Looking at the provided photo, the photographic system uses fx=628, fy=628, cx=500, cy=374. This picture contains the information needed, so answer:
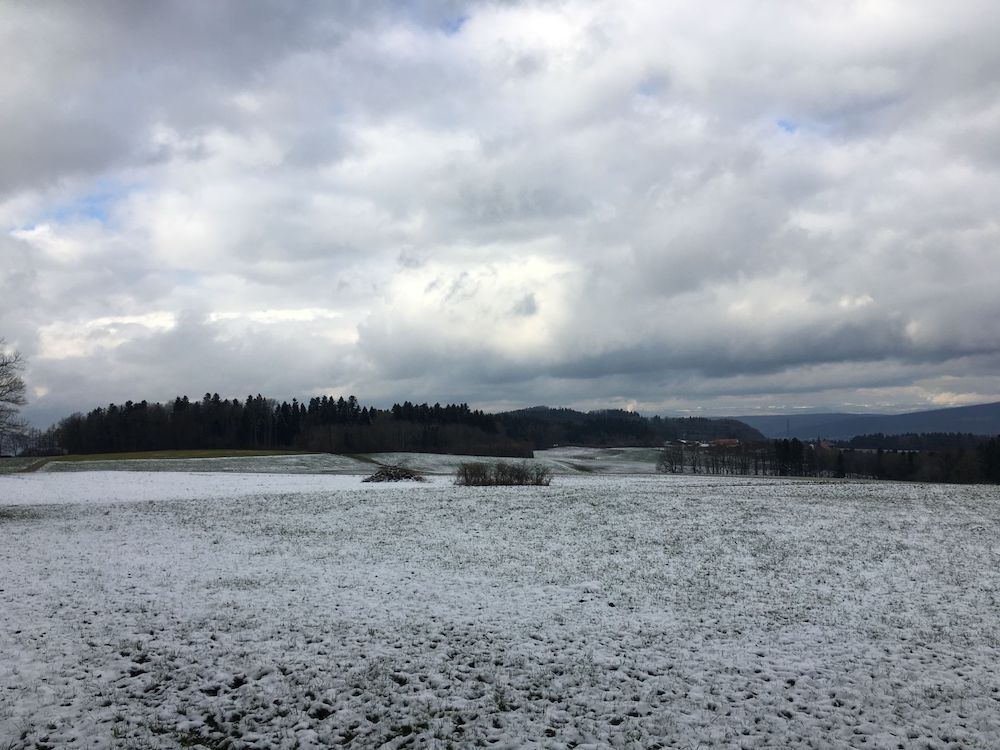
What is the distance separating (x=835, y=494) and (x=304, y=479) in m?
38.1

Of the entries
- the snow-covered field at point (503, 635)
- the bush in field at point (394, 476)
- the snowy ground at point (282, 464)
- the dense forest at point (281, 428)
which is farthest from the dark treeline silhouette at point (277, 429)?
the snow-covered field at point (503, 635)

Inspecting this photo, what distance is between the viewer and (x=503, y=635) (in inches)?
456

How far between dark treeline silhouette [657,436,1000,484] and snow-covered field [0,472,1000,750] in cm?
8895

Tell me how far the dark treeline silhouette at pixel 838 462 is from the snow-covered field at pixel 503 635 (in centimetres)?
8895

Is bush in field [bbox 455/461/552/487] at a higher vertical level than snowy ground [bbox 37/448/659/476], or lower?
higher

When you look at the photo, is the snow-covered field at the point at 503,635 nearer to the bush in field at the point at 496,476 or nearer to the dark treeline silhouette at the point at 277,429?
the bush in field at the point at 496,476

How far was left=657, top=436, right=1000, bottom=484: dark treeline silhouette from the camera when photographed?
314 ft

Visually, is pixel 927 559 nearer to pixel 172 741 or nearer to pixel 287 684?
pixel 287 684

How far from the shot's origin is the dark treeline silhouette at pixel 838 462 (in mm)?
95688

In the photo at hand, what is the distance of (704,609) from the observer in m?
13.5

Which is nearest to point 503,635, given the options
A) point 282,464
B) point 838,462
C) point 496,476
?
point 496,476

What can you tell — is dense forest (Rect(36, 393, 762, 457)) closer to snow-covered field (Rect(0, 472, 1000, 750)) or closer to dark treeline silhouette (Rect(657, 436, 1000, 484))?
dark treeline silhouette (Rect(657, 436, 1000, 484))

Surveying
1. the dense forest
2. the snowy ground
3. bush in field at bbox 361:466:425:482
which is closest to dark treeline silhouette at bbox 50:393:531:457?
the dense forest

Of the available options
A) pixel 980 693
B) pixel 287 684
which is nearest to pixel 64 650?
pixel 287 684
